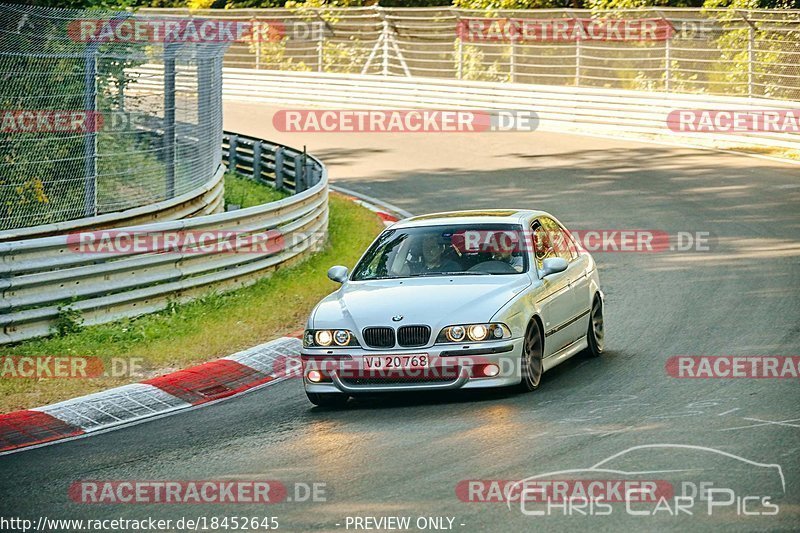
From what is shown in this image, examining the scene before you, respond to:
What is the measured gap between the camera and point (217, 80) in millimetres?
19250

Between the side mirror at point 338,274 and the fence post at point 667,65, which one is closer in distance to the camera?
the side mirror at point 338,274

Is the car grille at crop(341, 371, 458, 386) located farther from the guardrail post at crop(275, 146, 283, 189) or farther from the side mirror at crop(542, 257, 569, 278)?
the guardrail post at crop(275, 146, 283, 189)

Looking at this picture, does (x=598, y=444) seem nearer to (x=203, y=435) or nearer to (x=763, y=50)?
(x=203, y=435)

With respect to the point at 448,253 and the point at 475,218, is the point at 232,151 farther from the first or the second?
the point at 448,253

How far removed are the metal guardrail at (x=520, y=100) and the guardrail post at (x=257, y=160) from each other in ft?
28.1

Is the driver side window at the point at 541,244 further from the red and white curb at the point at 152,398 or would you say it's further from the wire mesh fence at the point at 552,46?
Answer: the wire mesh fence at the point at 552,46

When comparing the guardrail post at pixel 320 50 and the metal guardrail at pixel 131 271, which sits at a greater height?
the guardrail post at pixel 320 50

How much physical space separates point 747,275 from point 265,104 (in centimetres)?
2580

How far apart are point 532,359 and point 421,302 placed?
3.29 feet

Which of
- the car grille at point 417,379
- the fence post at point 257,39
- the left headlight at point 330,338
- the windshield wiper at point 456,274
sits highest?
the fence post at point 257,39

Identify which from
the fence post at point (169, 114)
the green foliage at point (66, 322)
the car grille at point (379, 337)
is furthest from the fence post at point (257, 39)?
the car grille at point (379, 337)

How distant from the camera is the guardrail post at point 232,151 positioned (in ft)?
89.3

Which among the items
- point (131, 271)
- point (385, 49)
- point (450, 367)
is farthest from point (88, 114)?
point (385, 49)

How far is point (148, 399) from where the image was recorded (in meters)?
11.1
